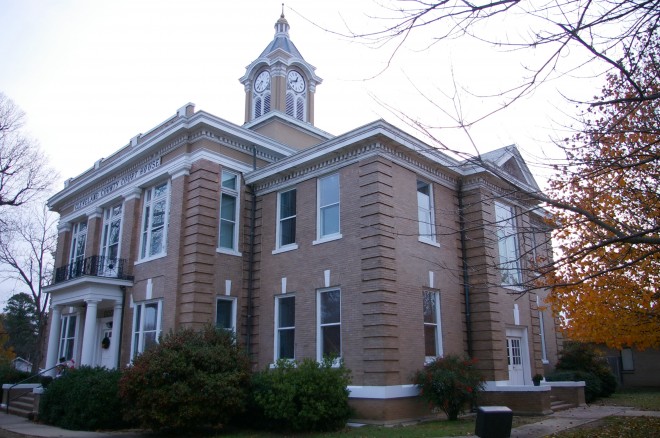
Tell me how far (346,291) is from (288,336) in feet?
10.7

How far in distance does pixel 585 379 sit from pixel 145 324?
17934mm

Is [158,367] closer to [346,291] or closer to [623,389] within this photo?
[346,291]

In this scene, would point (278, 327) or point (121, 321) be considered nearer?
point (278, 327)

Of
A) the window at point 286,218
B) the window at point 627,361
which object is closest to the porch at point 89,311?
the window at point 286,218

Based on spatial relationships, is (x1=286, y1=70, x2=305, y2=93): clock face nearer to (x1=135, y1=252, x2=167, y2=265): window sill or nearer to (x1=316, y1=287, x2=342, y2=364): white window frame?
(x1=135, y1=252, x2=167, y2=265): window sill

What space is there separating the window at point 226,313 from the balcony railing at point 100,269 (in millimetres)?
4463

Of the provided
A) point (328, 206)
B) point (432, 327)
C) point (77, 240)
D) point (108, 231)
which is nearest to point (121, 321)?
point (108, 231)

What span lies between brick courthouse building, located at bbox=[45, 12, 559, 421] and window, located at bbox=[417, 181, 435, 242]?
0.05 meters

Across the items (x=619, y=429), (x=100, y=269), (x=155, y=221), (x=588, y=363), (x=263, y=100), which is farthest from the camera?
(x=263, y=100)

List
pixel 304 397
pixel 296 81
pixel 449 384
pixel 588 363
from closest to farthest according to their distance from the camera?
pixel 304 397
pixel 449 384
pixel 588 363
pixel 296 81

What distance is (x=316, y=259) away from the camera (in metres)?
18.5

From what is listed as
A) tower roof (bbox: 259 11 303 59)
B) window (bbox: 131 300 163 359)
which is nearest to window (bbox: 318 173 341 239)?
window (bbox: 131 300 163 359)

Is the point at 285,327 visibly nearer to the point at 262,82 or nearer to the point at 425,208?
the point at 425,208

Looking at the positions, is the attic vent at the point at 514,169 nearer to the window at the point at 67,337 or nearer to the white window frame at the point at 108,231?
the white window frame at the point at 108,231
